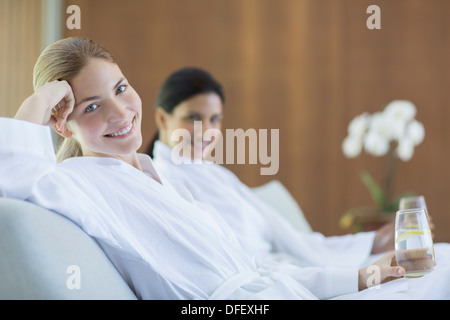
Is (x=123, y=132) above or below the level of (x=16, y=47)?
below

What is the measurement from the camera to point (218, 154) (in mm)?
2318

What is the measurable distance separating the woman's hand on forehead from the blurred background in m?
2.65

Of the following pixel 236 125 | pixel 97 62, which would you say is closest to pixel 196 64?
pixel 236 125

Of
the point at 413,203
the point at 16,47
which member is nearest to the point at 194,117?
the point at 413,203

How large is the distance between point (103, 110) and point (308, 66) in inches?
112

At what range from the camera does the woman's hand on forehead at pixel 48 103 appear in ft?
Result: 3.05

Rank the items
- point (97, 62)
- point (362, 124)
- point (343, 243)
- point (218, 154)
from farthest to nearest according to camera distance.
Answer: point (362, 124)
point (218, 154)
point (343, 243)
point (97, 62)

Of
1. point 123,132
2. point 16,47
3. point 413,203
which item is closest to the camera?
point 123,132

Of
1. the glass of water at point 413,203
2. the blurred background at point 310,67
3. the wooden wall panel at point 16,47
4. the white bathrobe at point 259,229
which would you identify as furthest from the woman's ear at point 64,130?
the blurred background at point 310,67

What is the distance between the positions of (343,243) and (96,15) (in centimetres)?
254

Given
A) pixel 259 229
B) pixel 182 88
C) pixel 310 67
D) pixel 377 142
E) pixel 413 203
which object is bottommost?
pixel 259 229

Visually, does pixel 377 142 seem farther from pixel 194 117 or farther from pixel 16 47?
pixel 16 47

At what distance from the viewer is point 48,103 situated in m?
0.93

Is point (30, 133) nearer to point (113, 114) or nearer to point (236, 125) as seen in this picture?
point (113, 114)
